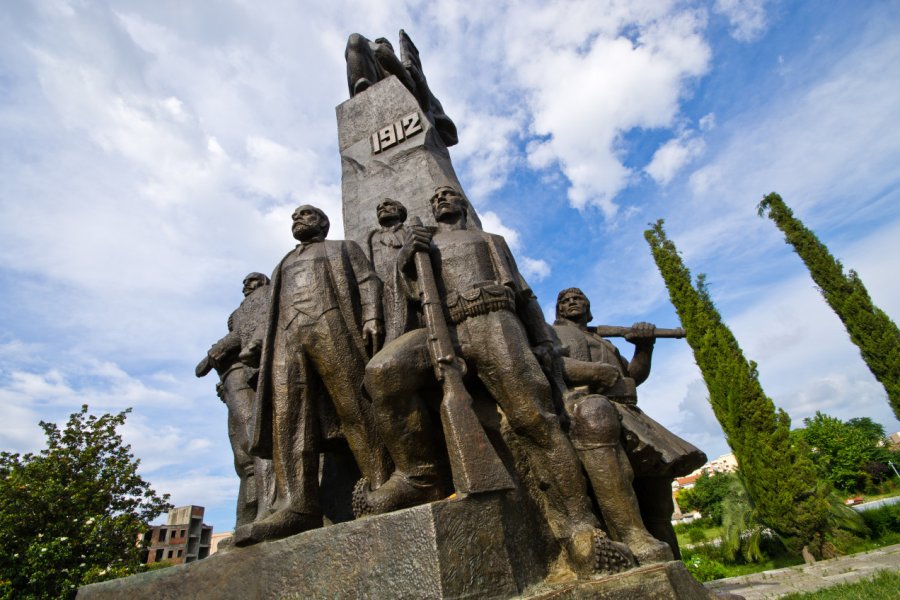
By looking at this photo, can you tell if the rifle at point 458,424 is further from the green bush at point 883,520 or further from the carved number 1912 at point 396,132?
the green bush at point 883,520

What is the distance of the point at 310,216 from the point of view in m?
4.52

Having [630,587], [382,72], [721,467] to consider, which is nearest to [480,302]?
[630,587]

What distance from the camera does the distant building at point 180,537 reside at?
20031 mm

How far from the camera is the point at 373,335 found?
3.89 metres

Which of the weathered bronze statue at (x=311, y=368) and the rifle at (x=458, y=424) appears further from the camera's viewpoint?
the weathered bronze statue at (x=311, y=368)

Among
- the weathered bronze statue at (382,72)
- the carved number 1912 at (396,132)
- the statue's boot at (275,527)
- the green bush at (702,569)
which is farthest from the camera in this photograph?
the green bush at (702,569)

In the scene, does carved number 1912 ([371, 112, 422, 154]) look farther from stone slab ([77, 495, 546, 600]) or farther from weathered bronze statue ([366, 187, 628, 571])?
stone slab ([77, 495, 546, 600])

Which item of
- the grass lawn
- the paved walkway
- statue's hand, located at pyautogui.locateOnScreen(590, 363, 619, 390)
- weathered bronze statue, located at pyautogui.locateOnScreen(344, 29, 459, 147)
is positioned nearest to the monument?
statue's hand, located at pyautogui.locateOnScreen(590, 363, 619, 390)

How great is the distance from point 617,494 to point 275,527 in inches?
79.9

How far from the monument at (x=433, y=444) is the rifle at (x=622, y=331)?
353 millimetres

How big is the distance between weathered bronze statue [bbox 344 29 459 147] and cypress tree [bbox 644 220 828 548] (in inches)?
551

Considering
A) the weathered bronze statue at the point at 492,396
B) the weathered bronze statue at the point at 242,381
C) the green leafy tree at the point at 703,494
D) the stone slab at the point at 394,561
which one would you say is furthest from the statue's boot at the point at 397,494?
the green leafy tree at the point at 703,494

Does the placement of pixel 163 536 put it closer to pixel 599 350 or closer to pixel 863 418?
pixel 599 350

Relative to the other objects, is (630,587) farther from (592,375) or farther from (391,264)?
(391,264)
